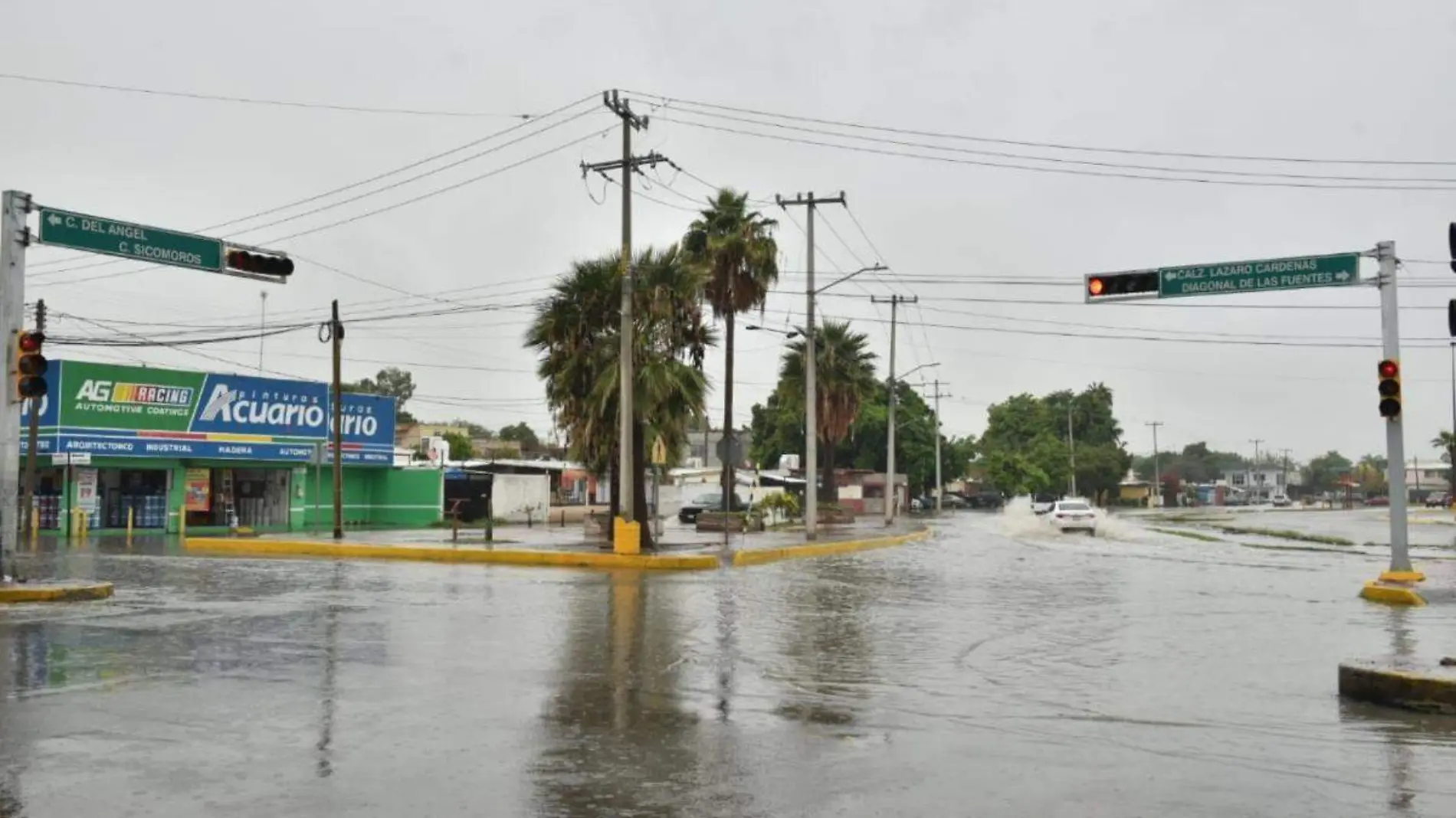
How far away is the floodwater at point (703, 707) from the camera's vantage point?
684 centimetres

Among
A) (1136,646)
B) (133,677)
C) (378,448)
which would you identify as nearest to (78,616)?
(133,677)

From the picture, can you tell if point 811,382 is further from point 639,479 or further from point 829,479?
point 829,479

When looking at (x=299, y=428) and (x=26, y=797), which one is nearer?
(x=26, y=797)

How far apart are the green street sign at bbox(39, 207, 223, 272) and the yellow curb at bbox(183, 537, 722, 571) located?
9413mm

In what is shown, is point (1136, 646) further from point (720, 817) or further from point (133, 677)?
point (133, 677)

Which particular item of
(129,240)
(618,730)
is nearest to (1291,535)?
→ (129,240)

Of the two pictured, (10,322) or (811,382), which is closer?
(10,322)

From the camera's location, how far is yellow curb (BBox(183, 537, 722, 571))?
26764mm

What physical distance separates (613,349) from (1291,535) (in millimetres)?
31736

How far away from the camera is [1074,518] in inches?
2074

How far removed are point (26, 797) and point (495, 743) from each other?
2700 mm

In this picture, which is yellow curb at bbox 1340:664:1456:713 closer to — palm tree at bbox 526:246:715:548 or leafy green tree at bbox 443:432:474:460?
palm tree at bbox 526:246:715:548

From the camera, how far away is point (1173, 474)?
17938 cm

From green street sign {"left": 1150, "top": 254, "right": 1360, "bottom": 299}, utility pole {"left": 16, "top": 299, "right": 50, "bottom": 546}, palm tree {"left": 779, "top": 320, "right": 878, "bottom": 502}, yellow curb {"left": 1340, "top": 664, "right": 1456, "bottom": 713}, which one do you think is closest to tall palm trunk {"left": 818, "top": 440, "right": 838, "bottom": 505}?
palm tree {"left": 779, "top": 320, "right": 878, "bottom": 502}
